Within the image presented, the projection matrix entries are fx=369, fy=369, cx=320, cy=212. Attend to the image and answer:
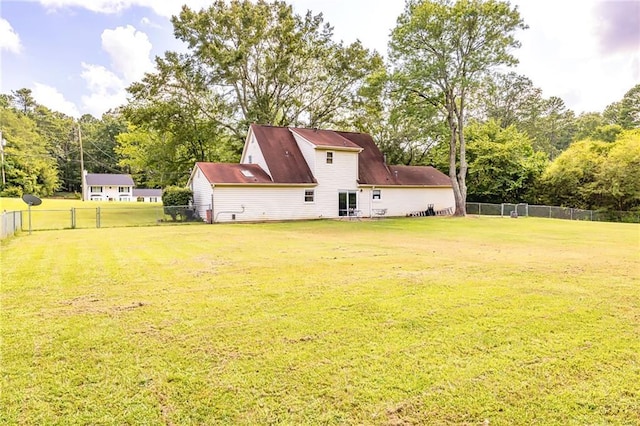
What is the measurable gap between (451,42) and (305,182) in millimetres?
13325

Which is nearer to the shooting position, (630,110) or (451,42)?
(451,42)

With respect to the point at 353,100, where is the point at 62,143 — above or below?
above

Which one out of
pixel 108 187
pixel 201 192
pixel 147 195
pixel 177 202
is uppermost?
pixel 108 187

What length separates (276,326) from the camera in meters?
4.33

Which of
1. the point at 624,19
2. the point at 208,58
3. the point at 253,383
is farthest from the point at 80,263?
the point at 208,58

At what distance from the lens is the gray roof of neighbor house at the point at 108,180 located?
192ft

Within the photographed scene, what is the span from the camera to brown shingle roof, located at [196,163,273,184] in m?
20.4

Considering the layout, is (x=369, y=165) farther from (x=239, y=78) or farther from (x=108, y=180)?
(x=108, y=180)

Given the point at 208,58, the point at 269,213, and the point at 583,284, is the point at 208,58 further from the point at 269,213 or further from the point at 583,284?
the point at 583,284

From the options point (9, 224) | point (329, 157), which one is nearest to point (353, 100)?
point (329, 157)

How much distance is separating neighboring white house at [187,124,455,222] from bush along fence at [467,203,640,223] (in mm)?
4960

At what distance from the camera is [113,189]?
2414 inches

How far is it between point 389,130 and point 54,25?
2652 cm

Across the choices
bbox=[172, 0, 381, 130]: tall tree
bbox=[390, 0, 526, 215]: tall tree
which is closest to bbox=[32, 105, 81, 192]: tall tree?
bbox=[172, 0, 381, 130]: tall tree
